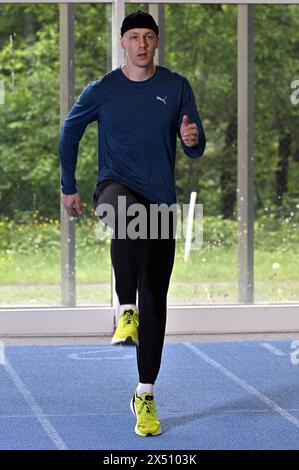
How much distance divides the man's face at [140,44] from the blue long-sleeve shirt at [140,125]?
14 cm

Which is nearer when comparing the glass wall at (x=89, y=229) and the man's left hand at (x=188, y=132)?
the man's left hand at (x=188, y=132)

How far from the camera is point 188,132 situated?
5586mm

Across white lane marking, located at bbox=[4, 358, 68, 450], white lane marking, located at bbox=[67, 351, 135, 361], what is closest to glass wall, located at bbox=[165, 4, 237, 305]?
white lane marking, located at bbox=[67, 351, 135, 361]

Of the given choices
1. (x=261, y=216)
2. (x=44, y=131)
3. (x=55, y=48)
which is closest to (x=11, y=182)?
(x=44, y=131)

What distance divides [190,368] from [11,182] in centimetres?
230

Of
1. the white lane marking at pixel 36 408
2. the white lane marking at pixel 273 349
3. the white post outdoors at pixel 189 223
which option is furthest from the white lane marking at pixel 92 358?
the white post outdoors at pixel 189 223

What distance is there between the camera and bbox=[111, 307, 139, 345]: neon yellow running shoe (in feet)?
18.5

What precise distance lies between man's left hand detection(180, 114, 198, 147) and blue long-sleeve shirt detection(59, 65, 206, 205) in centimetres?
7

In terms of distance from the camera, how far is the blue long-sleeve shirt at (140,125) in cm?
569

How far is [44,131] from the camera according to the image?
9.24 meters

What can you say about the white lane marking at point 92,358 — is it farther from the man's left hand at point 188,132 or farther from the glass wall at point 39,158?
the man's left hand at point 188,132

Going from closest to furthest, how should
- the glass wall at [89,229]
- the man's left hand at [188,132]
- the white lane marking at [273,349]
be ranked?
the man's left hand at [188,132] < the white lane marking at [273,349] < the glass wall at [89,229]

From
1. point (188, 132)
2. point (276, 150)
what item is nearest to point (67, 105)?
point (276, 150)

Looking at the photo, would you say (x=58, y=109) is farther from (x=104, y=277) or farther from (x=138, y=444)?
(x=138, y=444)
